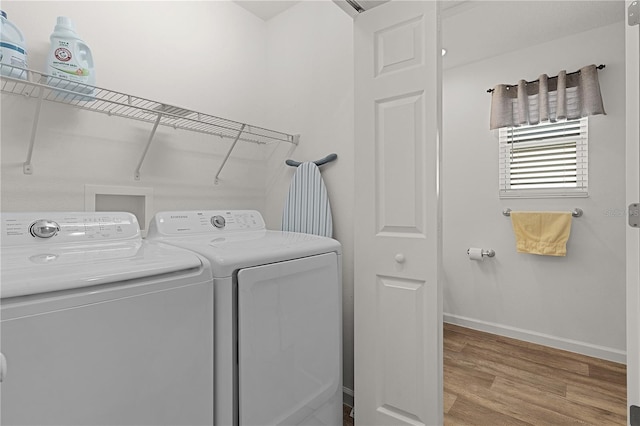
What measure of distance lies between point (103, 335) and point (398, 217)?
115cm

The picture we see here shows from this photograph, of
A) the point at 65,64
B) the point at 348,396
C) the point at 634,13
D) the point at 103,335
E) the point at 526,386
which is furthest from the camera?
the point at 526,386

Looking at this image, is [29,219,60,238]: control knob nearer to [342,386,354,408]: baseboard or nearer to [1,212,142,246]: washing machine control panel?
[1,212,142,246]: washing machine control panel

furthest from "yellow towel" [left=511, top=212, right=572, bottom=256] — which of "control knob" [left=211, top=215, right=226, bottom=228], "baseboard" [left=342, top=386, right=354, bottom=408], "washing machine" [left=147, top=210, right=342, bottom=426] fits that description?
"control knob" [left=211, top=215, right=226, bottom=228]

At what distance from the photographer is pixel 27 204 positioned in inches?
53.1

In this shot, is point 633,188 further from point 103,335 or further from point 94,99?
point 94,99

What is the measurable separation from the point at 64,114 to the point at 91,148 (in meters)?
0.17

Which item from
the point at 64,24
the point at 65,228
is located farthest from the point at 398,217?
the point at 64,24

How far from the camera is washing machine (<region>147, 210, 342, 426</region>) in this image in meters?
1.09

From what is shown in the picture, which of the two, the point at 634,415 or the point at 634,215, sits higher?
the point at 634,215

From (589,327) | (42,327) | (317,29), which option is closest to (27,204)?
(42,327)

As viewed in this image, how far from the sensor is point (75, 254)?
1.04m

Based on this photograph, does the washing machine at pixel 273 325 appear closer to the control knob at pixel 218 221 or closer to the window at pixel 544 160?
the control knob at pixel 218 221

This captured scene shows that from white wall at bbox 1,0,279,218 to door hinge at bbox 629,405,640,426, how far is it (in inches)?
79.7

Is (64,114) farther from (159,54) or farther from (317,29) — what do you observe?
(317,29)
